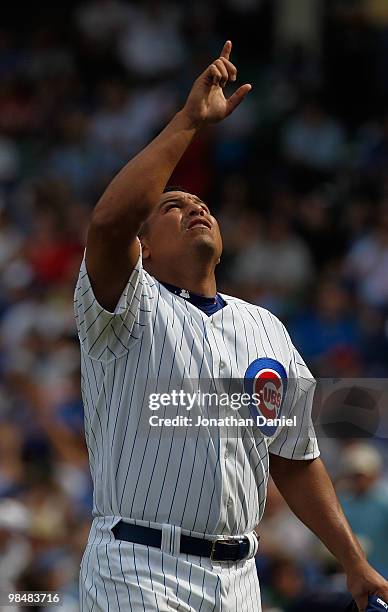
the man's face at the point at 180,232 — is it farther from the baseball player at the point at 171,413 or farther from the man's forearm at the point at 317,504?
the man's forearm at the point at 317,504

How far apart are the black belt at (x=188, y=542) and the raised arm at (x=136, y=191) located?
26.3 inches

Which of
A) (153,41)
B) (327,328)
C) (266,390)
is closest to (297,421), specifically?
(266,390)

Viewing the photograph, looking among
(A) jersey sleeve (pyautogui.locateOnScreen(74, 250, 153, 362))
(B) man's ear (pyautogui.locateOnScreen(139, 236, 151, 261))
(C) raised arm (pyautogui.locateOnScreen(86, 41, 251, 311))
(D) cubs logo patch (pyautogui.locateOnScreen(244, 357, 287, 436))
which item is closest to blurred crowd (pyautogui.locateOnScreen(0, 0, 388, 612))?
(D) cubs logo patch (pyautogui.locateOnScreen(244, 357, 287, 436))

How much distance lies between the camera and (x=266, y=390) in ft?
13.0

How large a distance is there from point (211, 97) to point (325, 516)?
1.45 meters

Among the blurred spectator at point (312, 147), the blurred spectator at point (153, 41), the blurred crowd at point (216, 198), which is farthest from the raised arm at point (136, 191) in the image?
the blurred spectator at point (153, 41)

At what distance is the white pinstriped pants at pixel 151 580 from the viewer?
359 cm

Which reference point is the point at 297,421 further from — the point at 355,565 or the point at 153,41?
the point at 153,41

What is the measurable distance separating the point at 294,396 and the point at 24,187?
781 cm

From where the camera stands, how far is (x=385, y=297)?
31.4ft

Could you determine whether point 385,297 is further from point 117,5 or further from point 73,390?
point 117,5

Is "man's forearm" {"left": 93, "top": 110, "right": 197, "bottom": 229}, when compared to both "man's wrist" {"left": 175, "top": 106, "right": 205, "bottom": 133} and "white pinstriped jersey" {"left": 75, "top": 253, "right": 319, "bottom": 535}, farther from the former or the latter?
"white pinstriped jersey" {"left": 75, "top": 253, "right": 319, "bottom": 535}

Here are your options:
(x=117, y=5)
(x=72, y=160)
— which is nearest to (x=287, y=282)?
(x=72, y=160)

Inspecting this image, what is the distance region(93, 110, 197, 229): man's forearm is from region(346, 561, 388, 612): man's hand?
1389 mm
